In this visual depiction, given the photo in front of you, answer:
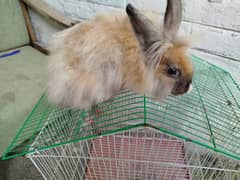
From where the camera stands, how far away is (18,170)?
49.1 inches

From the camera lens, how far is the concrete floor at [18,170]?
3.96ft

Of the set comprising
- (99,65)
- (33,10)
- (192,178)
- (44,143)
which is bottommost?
(192,178)

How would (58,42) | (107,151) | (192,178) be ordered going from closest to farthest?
(58,42)
(192,178)
(107,151)

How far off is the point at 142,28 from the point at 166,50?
0.13 metres

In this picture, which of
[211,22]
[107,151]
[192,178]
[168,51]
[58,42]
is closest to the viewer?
[168,51]

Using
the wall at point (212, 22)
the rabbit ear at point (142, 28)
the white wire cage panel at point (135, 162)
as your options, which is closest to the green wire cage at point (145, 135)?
the white wire cage panel at point (135, 162)

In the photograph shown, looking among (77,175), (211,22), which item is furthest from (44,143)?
(211,22)

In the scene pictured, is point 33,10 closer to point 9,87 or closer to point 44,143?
point 9,87

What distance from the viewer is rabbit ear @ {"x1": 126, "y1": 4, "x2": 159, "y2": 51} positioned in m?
0.54

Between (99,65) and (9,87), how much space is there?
864mm

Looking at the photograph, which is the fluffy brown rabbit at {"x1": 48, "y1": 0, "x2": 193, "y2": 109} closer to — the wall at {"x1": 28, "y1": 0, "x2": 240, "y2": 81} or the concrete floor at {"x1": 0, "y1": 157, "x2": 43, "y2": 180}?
the wall at {"x1": 28, "y1": 0, "x2": 240, "y2": 81}

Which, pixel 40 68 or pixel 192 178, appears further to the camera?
pixel 40 68

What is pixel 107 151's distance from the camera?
47.1 inches

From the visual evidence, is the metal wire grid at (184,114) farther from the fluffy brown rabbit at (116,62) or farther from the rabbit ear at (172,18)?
the rabbit ear at (172,18)
